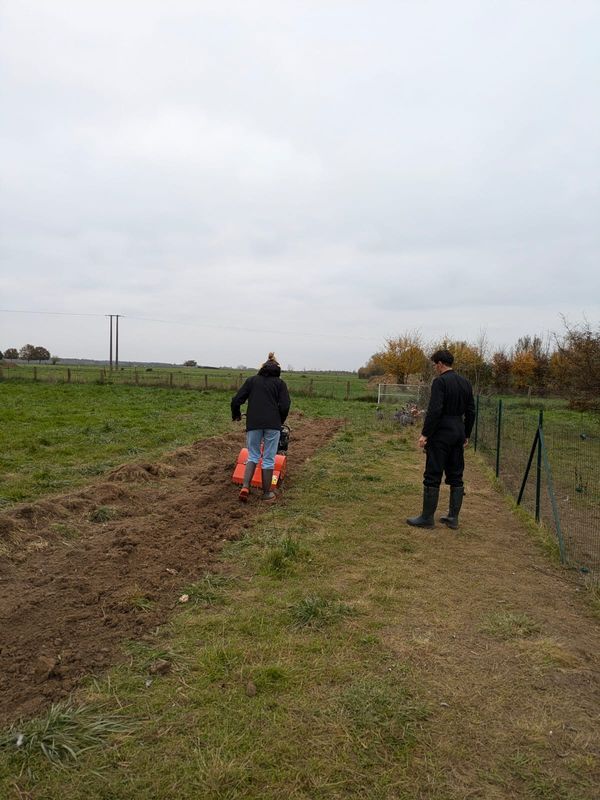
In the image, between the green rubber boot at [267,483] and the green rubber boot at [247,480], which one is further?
the green rubber boot at [267,483]

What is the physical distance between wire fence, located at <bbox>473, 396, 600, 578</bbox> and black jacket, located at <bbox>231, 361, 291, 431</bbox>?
308cm

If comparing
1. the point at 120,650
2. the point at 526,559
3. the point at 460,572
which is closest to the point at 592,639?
the point at 460,572

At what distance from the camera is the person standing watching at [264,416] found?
6934mm

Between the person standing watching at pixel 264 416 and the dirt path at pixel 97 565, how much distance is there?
0.42 metres

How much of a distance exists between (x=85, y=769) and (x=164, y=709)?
1.55 feet

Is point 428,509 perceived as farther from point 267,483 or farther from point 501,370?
point 501,370

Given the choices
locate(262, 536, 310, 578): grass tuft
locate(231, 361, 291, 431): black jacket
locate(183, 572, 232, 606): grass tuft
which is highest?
locate(231, 361, 291, 431): black jacket

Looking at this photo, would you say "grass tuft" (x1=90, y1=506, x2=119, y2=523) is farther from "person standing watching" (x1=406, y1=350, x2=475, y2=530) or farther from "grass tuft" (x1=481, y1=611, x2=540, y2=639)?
"grass tuft" (x1=481, y1=611, x2=540, y2=639)

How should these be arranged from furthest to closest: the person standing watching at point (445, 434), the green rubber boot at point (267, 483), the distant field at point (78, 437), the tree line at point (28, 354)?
1. the tree line at point (28, 354)
2. the distant field at point (78, 437)
3. the green rubber boot at point (267, 483)
4. the person standing watching at point (445, 434)

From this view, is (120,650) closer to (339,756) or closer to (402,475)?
(339,756)

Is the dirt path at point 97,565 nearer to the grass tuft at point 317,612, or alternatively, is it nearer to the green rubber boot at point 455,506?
the grass tuft at point 317,612

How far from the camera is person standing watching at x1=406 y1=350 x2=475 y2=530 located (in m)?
6.24

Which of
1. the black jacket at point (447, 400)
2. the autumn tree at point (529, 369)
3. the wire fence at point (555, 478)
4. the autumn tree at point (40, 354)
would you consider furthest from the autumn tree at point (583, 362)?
the autumn tree at point (40, 354)

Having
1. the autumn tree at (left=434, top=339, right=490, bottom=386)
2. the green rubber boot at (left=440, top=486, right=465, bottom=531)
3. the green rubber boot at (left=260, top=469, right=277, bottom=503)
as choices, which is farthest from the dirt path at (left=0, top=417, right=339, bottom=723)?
the autumn tree at (left=434, top=339, right=490, bottom=386)
